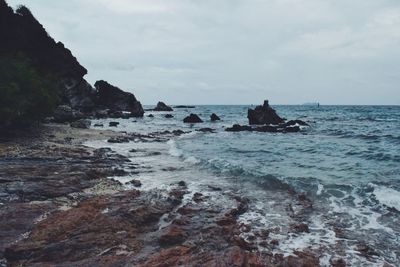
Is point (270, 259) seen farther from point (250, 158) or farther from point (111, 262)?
point (250, 158)

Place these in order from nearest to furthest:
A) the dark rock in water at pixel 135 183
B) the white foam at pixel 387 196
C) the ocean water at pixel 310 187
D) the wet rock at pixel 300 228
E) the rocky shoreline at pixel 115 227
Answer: the rocky shoreline at pixel 115 227 < the ocean water at pixel 310 187 < the wet rock at pixel 300 228 < the white foam at pixel 387 196 < the dark rock in water at pixel 135 183

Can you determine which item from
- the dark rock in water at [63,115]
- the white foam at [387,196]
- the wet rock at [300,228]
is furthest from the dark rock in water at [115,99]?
the wet rock at [300,228]

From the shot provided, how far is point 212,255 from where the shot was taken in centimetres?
970

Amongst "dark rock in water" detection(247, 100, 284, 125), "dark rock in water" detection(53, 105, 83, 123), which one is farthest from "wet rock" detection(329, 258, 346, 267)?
"dark rock in water" detection(247, 100, 284, 125)

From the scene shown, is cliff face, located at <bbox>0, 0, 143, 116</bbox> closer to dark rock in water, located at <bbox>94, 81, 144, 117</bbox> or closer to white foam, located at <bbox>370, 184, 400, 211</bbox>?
dark rock in water, located at <bbox>94, 81, 144, 117</bbox>

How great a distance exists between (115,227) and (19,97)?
25.6 m

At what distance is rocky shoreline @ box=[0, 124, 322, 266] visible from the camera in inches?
373

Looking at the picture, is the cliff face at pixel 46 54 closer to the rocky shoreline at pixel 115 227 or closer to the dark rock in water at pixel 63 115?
the dark rock in water at pixel 63 115

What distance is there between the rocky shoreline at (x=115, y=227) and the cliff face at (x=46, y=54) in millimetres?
42683

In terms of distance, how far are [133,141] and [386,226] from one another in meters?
29.4

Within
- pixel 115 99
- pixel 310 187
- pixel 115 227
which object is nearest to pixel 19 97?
pixel 310 187

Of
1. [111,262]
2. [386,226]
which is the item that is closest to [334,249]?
[386,226]

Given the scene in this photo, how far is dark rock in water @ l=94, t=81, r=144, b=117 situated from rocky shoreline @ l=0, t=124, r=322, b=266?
90.2m

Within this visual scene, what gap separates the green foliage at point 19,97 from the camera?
101 ft
